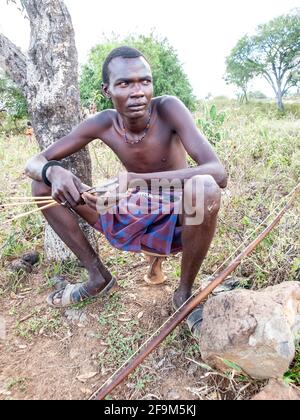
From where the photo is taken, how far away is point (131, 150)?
7.33 feet

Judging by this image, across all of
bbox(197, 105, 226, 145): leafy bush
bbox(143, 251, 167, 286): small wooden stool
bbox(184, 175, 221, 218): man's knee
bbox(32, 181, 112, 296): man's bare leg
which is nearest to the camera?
bbox(184, 175, 221, 218): man's knee

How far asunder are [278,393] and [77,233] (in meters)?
1.35

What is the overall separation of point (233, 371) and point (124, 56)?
1.68 meters

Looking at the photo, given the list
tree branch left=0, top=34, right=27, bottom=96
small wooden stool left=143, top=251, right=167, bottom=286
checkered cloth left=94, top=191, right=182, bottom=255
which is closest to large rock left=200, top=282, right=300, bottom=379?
checkered cloth left=94, top=191, right=182, bottom=255

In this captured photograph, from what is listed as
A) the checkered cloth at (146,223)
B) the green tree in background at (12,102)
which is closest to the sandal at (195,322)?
the checkered cloth at (146,223)

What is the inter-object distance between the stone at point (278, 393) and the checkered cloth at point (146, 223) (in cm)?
82

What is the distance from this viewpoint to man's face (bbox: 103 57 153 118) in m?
1.97

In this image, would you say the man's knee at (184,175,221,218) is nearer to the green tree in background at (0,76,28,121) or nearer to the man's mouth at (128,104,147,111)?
the man's mouth at (128,104,147,111)

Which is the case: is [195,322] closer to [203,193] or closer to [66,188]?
[203,193]

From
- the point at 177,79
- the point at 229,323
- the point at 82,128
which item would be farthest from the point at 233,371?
the point at 177,79

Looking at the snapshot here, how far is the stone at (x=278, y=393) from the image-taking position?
4.80ft

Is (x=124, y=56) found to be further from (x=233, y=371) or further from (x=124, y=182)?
(x=233, y=371)

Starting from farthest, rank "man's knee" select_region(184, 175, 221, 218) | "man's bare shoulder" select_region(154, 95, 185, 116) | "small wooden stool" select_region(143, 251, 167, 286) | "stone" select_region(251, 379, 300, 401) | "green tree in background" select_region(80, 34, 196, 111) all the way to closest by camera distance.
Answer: "green tree in background" select_region(80, 34, 196, 111) → "small wooden stool" select_region(143, 251, 167, 286) → "man's bare shoulder" select_region(154, 95, 185, 116) → "man's knee" select_region(184, 175, 221, 218) → "stone" select_region(251, 379, 300, 401)

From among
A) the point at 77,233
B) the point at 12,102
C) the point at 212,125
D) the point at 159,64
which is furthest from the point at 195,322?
the point at 159,64
